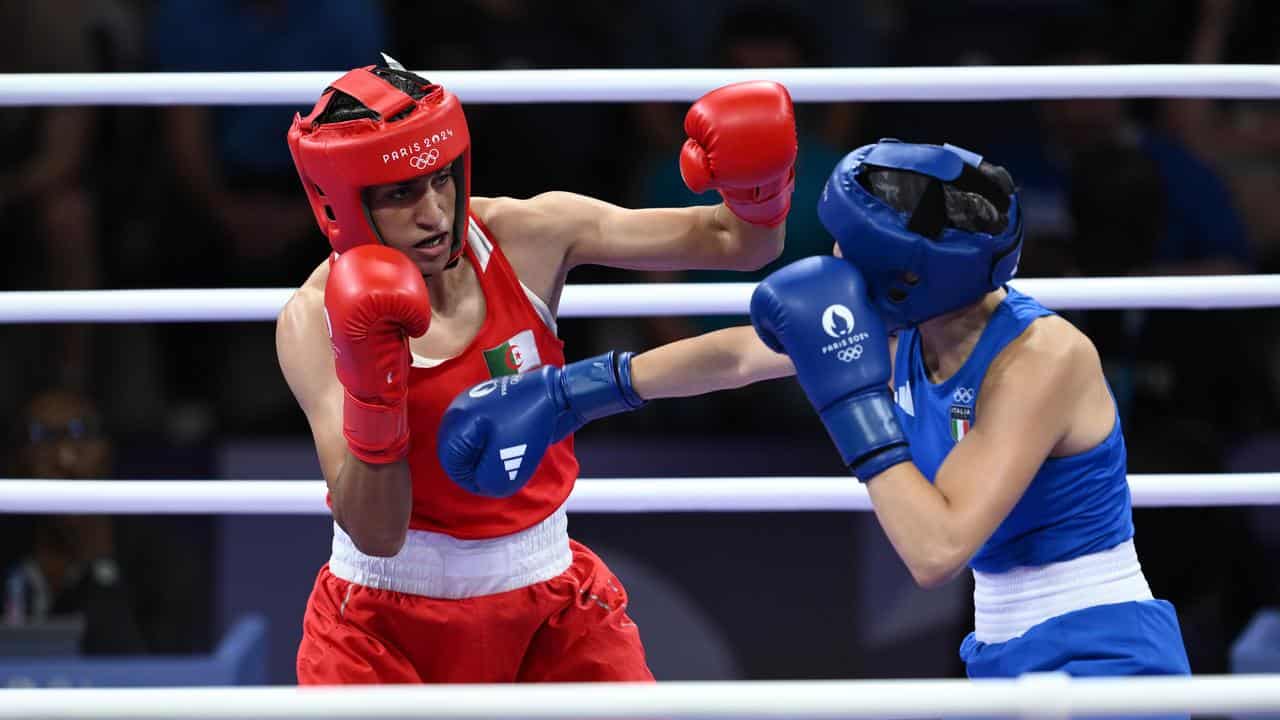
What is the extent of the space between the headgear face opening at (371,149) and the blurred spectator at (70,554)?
163cm

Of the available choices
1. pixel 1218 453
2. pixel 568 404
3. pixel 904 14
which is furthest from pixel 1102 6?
pixel 568 404

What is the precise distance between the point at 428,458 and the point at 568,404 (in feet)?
0.83

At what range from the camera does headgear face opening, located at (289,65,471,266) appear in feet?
6.87

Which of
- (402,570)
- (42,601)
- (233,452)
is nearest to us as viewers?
(402,570)

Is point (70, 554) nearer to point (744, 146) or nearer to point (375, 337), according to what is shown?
point (375, 337)

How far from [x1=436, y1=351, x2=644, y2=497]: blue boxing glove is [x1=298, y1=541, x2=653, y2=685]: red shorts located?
249 millimetres

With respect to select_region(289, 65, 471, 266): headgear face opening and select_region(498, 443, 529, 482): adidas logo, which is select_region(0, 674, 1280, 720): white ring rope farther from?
select_region(289, 65, 471, 266): headgear face opening

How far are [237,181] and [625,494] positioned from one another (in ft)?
7.76

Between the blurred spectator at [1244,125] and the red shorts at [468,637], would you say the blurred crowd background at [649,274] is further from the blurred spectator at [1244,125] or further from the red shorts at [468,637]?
the red shorts at [468,637]

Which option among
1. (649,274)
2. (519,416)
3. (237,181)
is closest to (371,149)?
(519,416)

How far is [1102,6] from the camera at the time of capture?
462 cm

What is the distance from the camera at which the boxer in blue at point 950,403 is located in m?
1.91

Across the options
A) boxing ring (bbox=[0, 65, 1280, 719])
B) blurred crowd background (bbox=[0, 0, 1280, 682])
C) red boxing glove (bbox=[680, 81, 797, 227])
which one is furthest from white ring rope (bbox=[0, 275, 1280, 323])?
blurred crowd background (bbox=[0, 0, 1280, 682])

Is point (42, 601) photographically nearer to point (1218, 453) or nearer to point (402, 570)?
point (402, 570)
